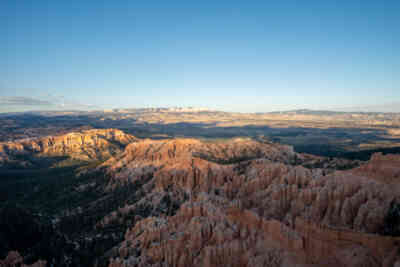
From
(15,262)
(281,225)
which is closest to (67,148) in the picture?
(15,262)

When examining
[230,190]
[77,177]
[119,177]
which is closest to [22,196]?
[77,177]

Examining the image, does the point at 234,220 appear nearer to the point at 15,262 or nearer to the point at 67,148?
the point at 15,262

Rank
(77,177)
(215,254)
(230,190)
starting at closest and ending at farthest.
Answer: (215,254)
(230,190)
(77,177)

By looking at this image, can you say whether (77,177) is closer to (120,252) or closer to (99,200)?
(99,200)

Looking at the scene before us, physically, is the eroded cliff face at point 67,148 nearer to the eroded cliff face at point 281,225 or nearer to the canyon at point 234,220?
the canyon at point 234,220

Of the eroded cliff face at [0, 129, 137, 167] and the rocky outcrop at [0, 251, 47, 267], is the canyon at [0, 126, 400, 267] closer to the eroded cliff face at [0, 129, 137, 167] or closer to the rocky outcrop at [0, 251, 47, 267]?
the rocky outcrop at [0, 251, 47, 267]

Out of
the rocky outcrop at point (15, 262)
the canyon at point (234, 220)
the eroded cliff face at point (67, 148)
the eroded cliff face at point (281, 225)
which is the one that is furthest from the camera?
the eroded cliff face at point (67, 148)

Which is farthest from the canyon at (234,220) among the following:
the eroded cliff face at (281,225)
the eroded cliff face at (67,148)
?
the eroded cliff face at (67,148)

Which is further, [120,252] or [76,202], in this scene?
[76,202]
